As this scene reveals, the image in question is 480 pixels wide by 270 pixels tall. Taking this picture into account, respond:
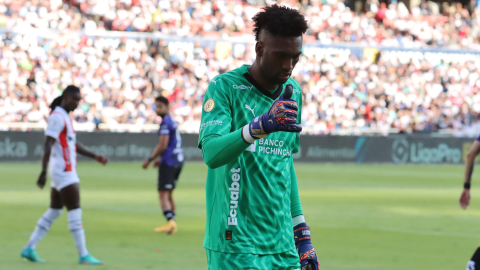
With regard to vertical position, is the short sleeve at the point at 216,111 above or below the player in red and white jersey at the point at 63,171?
above

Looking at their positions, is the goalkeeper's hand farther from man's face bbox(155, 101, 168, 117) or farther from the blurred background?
man's face bbox(155, 101, 168, 117)

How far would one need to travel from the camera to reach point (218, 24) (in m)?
37.8

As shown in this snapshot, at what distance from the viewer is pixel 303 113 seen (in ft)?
120

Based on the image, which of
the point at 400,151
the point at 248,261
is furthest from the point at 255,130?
the point at 400,151

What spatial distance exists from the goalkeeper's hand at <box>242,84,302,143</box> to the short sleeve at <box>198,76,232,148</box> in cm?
29

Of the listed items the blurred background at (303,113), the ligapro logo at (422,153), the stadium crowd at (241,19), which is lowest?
the ligapro logo at (422,153)

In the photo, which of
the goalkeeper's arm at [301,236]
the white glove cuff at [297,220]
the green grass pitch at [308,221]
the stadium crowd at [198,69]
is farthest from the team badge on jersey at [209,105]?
the stadium crowd at [198,69]

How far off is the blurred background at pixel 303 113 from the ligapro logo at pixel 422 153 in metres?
0.06

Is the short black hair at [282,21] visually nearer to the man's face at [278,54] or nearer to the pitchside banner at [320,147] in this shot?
the man's face at [278,54]

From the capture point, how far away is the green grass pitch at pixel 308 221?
9367mm

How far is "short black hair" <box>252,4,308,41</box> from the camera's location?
3.56 meters

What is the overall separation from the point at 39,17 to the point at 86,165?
8514mm

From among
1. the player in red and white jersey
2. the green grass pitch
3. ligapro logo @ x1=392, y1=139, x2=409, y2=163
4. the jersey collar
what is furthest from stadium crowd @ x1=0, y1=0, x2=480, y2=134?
the jersey collar

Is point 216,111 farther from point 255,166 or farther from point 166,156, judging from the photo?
point 166,156
